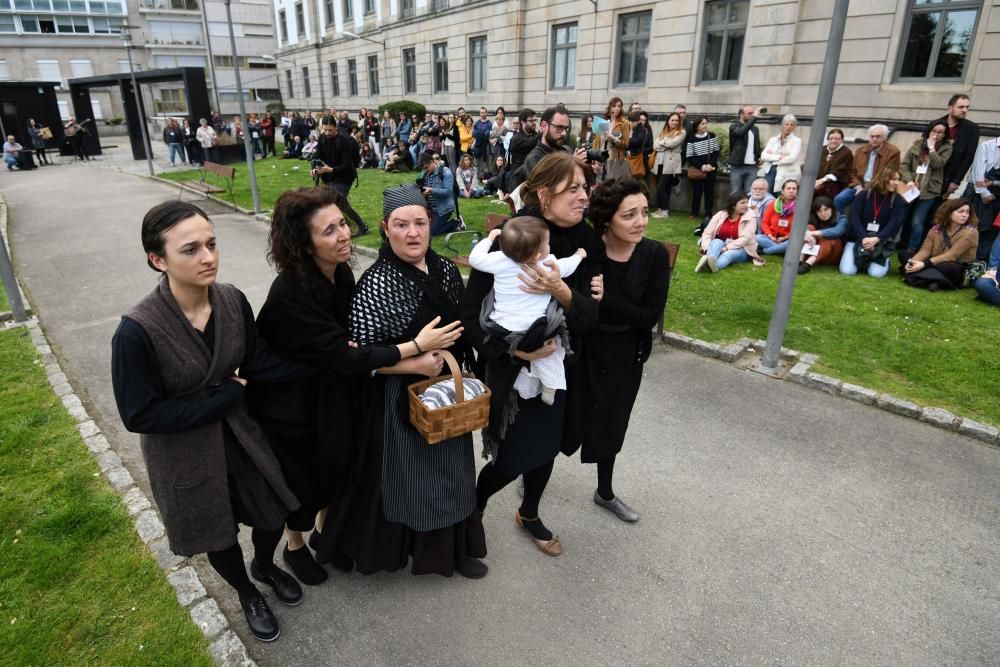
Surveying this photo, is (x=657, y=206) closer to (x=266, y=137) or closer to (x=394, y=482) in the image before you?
(x=394, y=482)

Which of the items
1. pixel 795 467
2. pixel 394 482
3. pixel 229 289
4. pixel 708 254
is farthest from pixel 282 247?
pixel 708 254

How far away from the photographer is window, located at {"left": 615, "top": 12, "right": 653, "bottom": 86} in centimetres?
1812

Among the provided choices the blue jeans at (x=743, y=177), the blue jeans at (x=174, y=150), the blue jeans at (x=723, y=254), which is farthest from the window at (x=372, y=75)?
the blue jeans at (x=723, y=254)

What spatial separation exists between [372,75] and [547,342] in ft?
122

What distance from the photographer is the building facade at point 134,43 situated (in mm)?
49031

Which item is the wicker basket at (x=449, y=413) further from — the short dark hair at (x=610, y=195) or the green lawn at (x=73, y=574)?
the green lawn at (x=73, y=574)

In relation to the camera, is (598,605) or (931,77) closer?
(598,605)

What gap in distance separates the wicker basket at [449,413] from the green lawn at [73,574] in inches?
59.0

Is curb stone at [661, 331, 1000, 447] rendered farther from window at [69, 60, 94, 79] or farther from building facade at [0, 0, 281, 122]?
→ window at [69, 60, 94, 79]

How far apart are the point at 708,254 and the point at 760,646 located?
658 centimetres

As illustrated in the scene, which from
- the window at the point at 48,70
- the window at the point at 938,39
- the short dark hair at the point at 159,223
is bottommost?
the short dark hair at the point at 159,223

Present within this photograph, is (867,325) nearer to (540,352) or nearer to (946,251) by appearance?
(946,251)

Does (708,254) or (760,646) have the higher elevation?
(708,254)

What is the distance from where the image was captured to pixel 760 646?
9.17 ft
